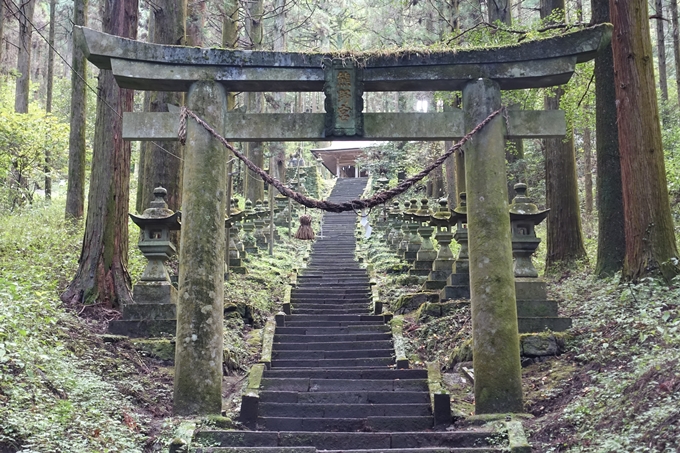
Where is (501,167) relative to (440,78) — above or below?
below

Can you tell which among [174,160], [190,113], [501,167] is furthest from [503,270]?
[174,160]

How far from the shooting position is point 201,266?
616 cm

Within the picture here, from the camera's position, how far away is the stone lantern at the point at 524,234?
8.39 meters

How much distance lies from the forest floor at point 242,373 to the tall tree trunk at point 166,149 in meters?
2.20

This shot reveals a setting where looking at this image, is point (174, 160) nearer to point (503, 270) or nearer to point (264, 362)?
point (264, 362)

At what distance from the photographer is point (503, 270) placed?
6.18 metres

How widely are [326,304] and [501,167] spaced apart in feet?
23.8

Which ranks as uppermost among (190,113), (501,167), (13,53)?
(13,53)

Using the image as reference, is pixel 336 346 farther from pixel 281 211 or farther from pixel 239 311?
pixel 281 211

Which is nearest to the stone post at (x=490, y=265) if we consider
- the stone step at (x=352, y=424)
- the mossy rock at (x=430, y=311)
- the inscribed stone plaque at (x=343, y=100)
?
the stone step at (x=352, y=424)

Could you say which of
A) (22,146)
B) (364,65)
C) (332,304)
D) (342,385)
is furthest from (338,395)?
(22,146)

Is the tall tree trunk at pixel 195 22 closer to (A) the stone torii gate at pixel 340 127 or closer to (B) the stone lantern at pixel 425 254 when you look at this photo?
(B) the stone lantern at pixel 425 254

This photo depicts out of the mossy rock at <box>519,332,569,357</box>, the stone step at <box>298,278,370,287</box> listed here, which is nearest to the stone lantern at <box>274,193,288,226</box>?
the stone step at <box>298,278,370,287</box>

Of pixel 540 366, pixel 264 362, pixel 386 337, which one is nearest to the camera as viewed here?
pixel 540 366
